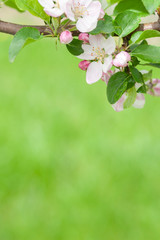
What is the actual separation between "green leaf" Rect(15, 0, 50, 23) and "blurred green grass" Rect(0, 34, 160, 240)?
7.21 feet

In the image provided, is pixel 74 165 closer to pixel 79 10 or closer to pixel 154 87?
pixel 154 87

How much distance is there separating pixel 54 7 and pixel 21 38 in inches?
2.8

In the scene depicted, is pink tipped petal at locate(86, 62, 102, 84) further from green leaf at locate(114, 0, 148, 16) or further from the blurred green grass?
the blurred green grass

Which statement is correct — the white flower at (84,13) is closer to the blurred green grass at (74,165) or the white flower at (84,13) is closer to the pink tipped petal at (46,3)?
the pink tipped petal at (46,3)

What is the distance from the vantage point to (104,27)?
575mm

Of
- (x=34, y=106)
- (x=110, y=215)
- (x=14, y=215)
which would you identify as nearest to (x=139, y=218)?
(x=110, y=215)

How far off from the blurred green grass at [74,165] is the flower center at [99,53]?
217cm

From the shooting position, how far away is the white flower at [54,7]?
0.55 metres

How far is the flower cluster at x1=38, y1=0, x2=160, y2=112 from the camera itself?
0.56 m

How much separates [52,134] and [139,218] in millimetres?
998

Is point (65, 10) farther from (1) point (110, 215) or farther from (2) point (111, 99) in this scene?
(1) point (110, 215)

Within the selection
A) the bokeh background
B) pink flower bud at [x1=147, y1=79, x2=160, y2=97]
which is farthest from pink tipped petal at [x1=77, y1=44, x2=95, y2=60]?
the bokeh background

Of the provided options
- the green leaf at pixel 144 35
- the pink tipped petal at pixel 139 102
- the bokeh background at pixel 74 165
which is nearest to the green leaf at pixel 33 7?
the green leaf at pixel 144 35

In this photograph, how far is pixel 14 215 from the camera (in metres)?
2.77
